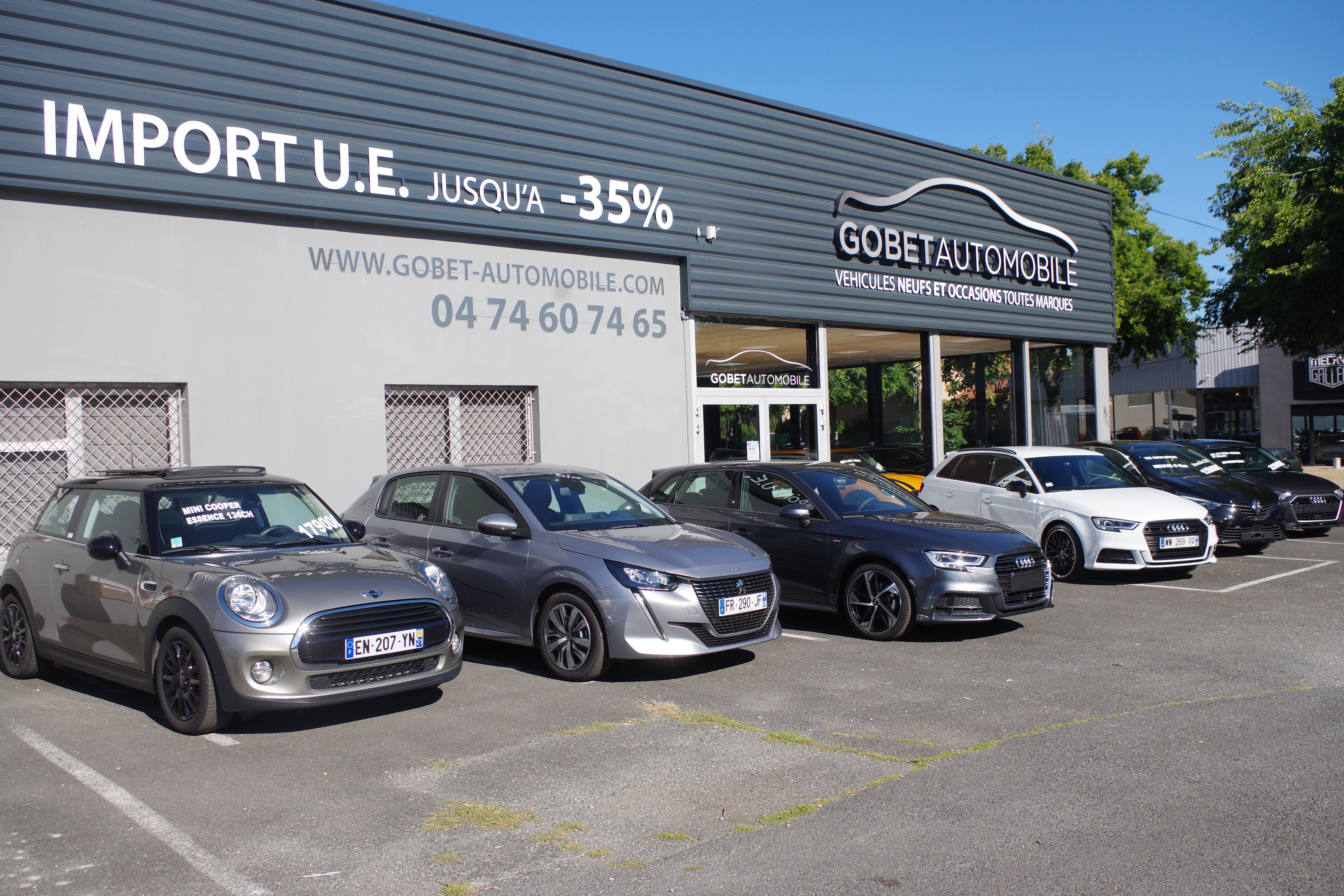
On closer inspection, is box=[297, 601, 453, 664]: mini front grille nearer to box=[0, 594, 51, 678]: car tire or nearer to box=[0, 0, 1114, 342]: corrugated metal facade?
box=[0, 594, 51, 678]: car tire

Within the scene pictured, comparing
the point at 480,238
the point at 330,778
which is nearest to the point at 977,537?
the point at 330,778

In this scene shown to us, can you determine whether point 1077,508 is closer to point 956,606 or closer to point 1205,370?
point 956,606

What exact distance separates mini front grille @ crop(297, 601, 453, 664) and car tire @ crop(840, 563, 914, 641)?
3.79m

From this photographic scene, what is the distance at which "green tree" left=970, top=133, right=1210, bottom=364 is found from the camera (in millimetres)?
34625

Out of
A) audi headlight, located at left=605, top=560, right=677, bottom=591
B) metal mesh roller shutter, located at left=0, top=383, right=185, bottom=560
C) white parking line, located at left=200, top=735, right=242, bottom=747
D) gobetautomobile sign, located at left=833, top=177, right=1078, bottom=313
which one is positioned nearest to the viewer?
white parking line, located at left=200, top=735, right=242, bottom=747

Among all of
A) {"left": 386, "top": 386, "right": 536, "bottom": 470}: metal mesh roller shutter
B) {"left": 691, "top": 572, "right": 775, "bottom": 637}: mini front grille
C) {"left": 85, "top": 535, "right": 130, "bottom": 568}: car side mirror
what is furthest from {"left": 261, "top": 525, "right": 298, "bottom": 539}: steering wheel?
{"left": 386, "top": 386, "right": 536, "bottom": 470}: metal mesh roller shutter

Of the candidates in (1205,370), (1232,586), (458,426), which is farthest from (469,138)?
(1205,370)

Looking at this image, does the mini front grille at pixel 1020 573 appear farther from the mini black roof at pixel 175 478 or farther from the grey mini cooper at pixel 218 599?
the mini black roof at pixel 175 478

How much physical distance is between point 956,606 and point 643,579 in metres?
2.83

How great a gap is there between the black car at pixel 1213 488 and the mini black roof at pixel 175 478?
10396 mm

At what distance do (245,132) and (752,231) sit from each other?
7.39 m

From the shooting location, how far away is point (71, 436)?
9961mm

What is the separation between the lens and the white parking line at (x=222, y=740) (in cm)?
581

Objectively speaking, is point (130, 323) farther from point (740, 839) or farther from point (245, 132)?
point (740, 839)
